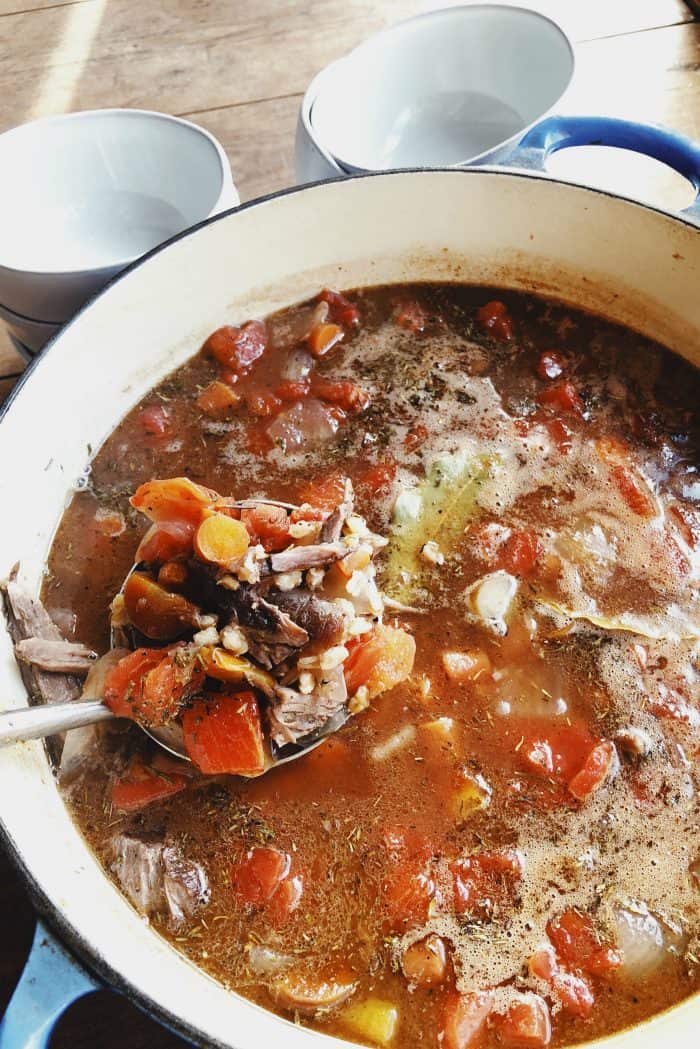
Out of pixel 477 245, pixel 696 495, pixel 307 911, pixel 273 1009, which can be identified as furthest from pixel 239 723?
pixel 477 245

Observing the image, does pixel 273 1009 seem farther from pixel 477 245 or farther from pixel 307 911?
pixel 477 245

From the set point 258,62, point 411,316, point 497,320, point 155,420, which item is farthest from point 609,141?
point 258,62

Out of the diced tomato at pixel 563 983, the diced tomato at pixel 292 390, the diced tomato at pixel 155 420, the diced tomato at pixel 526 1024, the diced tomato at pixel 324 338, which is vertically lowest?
the diced tomato at pixel 526 1024

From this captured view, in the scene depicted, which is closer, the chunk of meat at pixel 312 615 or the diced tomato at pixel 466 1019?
the diced tomato at pixel 466 1019

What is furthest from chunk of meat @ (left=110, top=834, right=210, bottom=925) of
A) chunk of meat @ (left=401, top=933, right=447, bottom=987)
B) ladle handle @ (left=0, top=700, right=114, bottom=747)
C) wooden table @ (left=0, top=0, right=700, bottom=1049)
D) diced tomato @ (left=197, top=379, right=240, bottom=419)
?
wooden table @ (left=0, top=0, right=700, bottom=1049)

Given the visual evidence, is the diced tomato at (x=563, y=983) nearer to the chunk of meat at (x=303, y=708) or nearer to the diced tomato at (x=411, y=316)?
the chunk of meat at (x=303, y=708)

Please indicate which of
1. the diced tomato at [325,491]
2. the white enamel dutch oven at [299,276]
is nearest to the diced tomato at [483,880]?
the white enamel dutch oven at [299,276]

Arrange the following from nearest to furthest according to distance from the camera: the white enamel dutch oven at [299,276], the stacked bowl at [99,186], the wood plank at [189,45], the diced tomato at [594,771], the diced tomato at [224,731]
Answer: the diced tomato at [224,731]
the diced tomato at [594,771]
the white enamel dutch oven at [299,276]
the stacked bowl at [99,186]
the wood plank at [189,45]

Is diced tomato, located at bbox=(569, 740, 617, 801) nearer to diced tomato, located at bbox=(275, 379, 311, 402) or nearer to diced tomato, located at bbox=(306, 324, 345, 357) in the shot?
diced tomato, located at bbox=(275, 379, 311, 402)
